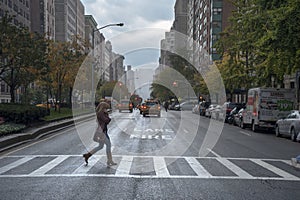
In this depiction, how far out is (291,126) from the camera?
68.9 feet

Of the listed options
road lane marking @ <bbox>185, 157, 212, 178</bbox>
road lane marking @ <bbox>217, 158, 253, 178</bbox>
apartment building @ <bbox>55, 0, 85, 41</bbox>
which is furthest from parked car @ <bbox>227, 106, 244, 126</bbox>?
apartment building @ <bbox>55, 0, 85, 41</bbox>

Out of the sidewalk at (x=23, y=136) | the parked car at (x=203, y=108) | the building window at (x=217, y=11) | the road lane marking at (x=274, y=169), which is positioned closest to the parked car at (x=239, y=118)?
the sidewalk at (x=23, y=136)

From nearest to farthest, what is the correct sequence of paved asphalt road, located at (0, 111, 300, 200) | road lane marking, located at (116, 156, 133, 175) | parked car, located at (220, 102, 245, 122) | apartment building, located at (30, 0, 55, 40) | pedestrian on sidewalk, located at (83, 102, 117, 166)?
paved asphalt road, located at (0, 111, 300, 200) → road lane marking, located at (116, 156, 133, 175) → pedestrian on sidewalk, located at (83, 102, 117, 166) → parked car, located at (220, 102, 245, 122) → apartment building, located at (30, 0, 55, 40)

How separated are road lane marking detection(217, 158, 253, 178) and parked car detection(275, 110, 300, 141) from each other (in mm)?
8859

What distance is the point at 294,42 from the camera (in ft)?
67.8

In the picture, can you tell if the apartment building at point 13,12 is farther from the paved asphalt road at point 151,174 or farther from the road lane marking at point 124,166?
the road lane marking at point 124,166

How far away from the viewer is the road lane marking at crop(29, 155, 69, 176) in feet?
33.7

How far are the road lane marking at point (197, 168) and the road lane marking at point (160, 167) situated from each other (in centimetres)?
75

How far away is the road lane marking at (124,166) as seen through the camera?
405 inches

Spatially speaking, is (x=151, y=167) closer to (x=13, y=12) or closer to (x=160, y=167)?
(x=160, y=167)

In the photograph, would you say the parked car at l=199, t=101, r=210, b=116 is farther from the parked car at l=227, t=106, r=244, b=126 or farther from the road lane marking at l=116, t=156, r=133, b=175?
the road lane marking at l=116, t=156, r=133, b=175

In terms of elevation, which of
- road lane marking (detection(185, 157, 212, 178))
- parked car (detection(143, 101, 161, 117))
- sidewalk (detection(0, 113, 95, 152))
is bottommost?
road lane marking (detection(185, 157, 212, 178))

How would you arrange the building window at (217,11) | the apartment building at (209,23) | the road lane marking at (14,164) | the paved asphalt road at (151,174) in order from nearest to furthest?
the paved asphalt road at (151,174) → the road lane marking at (14,164) → the apartment building at (209,23) → the building window at (217,11)

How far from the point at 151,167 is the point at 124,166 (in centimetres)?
Result: 74
